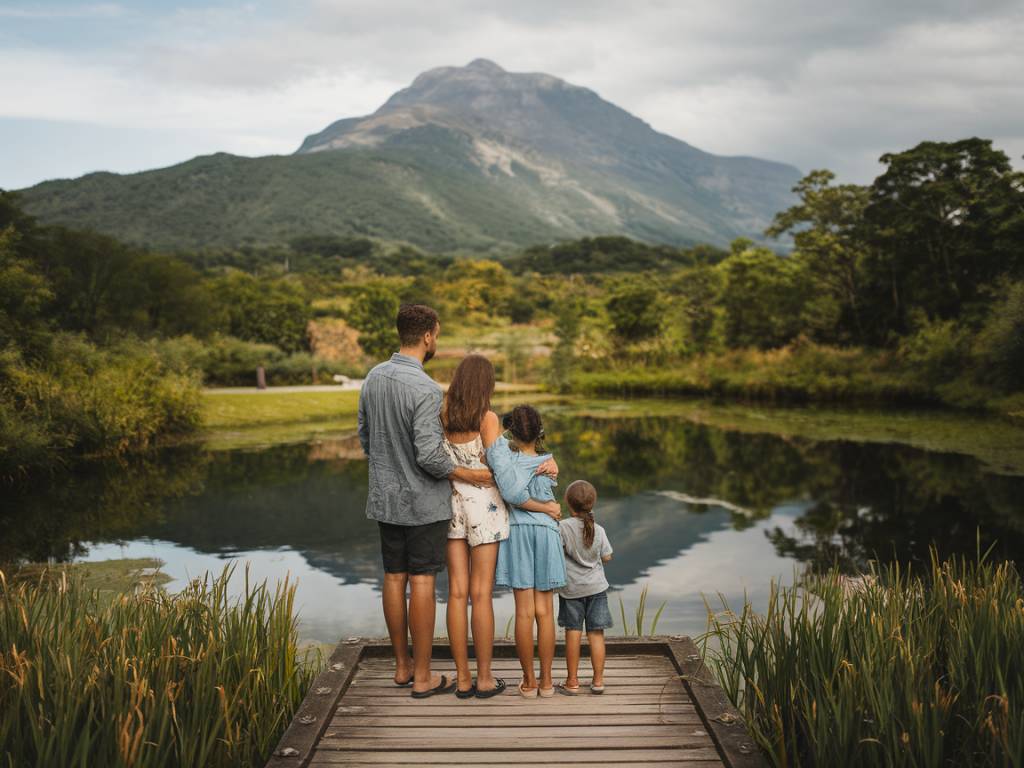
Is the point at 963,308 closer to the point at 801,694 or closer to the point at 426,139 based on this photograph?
the point at 801,694

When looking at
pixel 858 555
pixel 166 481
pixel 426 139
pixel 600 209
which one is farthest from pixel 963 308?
pixel 426 139

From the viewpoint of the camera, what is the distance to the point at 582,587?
368 centimetres

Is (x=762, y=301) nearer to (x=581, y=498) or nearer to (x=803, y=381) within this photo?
(x=803, y=381)

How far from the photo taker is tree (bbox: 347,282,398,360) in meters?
33.9

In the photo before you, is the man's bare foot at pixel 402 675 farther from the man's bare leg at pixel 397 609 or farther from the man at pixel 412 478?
the man at pixel 412 478

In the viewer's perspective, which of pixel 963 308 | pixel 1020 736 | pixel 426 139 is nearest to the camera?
pixel 1020 736

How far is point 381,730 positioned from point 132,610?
131cm

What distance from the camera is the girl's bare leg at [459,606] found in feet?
11.8

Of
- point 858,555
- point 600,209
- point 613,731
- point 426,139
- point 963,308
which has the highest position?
point 426,139

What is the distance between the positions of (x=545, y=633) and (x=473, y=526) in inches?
21.8

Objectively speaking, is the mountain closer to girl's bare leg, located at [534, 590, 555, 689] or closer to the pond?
the pond

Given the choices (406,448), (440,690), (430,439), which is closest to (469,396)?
(430,439)

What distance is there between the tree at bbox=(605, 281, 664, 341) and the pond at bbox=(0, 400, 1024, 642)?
46.9 feet

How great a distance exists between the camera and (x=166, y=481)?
12953mm
